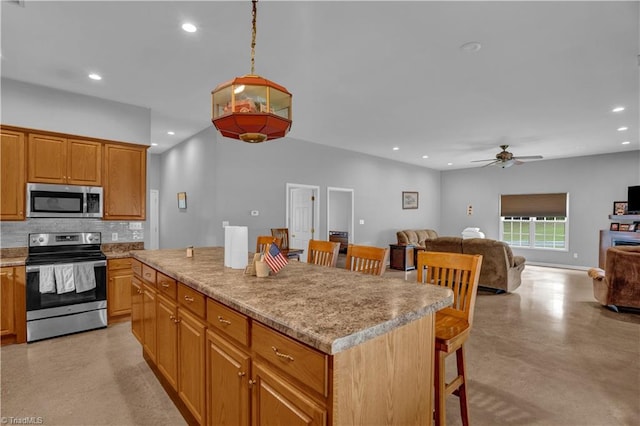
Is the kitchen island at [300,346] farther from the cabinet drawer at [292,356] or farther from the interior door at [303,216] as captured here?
the interior door at [303,216]

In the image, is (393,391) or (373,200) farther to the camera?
(373,200)

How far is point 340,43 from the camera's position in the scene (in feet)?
9.12

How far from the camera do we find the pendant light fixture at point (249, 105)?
5.57 feet

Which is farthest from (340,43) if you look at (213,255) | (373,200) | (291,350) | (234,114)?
(373,200)

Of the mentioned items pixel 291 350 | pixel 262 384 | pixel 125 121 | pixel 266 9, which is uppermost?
pixel 266 9

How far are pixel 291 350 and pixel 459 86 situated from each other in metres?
3.64

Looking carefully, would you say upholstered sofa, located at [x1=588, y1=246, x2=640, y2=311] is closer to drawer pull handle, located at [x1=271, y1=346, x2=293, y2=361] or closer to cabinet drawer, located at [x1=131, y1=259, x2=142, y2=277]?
drawer pull handle, located at [x1=271, y1=346, x2=293, y2=361]

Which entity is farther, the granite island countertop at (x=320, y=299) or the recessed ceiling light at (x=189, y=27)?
the recessed ceiling light at (x=189, y=27)

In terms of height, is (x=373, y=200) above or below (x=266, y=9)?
below

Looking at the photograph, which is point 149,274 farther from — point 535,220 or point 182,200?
point 535,220

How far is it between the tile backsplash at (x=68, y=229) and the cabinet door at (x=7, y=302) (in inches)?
19.2

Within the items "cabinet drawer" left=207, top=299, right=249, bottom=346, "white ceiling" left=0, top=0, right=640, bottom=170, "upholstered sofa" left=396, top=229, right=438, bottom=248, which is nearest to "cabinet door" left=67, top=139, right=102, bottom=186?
"white ceiling" left=0, top=0, right=640, bottom=170

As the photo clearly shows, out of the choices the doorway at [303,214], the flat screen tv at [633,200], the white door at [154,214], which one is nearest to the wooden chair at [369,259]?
the doorway at [303,214]

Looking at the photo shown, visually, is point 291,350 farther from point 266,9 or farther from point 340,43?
point 340,43
